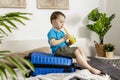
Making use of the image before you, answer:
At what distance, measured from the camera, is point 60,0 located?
3248 millimetres

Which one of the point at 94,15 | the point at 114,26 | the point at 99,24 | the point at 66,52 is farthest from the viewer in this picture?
the point at 114,26

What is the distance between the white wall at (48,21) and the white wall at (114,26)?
104 millimetres

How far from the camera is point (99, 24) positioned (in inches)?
125

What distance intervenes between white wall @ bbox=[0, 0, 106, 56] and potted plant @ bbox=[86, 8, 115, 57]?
0.16 metres

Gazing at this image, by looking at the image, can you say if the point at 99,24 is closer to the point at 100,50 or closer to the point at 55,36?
the point at 100,50

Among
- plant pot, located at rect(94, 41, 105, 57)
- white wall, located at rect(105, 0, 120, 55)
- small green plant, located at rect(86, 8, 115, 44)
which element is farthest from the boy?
white wall, located at rect(105, 0, 120, 55)

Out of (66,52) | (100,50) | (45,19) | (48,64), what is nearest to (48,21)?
(45,19)

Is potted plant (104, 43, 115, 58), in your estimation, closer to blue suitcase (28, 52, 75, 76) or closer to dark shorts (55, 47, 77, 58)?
dark shorts (55, 47, 77, 58)

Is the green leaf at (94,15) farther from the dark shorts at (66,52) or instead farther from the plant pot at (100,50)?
the dark shorts at (66,52)

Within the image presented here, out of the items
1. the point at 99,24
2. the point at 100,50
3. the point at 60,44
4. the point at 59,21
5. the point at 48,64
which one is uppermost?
the point at 59,21

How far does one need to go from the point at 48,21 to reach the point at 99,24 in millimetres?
720

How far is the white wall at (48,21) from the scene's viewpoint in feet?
10.0

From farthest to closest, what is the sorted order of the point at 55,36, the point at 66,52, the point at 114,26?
the point at 114,26 → the point at 55,36 → the point at 66,52

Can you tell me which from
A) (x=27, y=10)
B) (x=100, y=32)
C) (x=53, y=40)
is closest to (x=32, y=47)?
(x=27, y=10)
